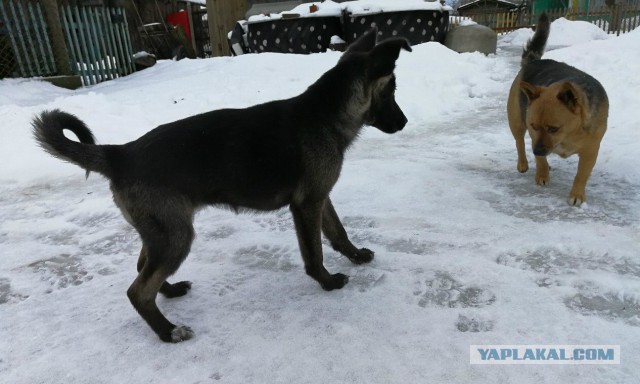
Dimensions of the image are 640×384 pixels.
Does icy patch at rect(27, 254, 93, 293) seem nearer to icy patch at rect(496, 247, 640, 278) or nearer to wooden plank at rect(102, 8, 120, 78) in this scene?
icy patch at rect(496, 247, 640, 278)

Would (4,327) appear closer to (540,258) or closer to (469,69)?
(540,258)

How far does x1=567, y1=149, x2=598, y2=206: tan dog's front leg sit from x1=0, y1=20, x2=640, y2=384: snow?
0.40ft

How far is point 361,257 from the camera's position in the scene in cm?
305

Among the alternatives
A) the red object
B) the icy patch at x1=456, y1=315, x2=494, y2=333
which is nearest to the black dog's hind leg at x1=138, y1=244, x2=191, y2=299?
the icy patch at x1=456, y1=315, x2=494, y2=333

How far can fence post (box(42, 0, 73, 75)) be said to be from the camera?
9.90m

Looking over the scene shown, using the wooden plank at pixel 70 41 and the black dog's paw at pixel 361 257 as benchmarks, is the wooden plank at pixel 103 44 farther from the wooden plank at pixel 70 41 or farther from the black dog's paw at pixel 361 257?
the black dog's paw at pixel 361 257

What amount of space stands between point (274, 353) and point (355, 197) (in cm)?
233

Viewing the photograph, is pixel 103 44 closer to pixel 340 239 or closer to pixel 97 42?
pixel 97 42

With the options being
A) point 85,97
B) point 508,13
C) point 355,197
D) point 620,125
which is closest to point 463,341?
point 355,197

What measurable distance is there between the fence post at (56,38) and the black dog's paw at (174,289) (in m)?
9.94

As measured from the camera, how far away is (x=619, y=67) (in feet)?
24.6

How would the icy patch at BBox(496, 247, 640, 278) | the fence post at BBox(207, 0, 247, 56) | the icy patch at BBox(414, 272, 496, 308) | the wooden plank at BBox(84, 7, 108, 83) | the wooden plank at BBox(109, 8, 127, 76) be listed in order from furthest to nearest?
the fence post at BBox(207, 0, 247, 56)
the wooden plank at BBox(109, 8, 127, 76)
the wooden plank at BBox(84, 7, 108, 83)
the icy patch at BBox(496, 247, 640, 278)
the icy patch at BBox(414, 272, 496, 308)

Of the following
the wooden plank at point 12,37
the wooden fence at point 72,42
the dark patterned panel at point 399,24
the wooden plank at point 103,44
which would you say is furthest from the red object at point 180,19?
the dark patterned panel at point 399,24

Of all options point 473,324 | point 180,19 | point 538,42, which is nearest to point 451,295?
point 473,324
